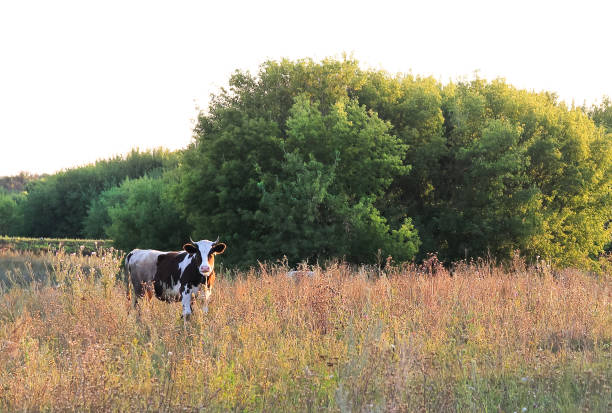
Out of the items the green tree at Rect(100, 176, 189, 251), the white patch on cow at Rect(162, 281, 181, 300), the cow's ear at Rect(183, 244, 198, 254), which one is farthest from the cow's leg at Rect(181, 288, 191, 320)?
the green tree at Rect(100, 176, 189, 251)

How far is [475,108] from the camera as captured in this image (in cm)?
2922

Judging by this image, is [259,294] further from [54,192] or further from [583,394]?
[54,192]

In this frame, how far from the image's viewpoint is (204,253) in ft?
37.2

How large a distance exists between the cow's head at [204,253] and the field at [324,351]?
0.81 metres

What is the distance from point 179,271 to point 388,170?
16584 mm

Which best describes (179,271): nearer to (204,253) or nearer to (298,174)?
(204,253)

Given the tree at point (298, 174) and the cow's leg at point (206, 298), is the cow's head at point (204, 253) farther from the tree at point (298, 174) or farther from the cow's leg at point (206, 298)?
the tree at point (298, 174)

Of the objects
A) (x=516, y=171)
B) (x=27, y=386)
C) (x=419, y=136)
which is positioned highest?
(x=419, y=136)

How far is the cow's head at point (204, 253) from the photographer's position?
1097cm

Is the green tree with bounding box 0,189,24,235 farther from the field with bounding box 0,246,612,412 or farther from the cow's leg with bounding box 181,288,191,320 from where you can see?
the cow's leg with bounding box 181,288,191,320

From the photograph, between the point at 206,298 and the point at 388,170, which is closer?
the point at 206,298

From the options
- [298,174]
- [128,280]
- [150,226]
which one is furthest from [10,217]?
[128,280]

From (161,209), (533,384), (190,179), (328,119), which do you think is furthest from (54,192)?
(533,384)

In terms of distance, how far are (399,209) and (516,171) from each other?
5650 millimetres
